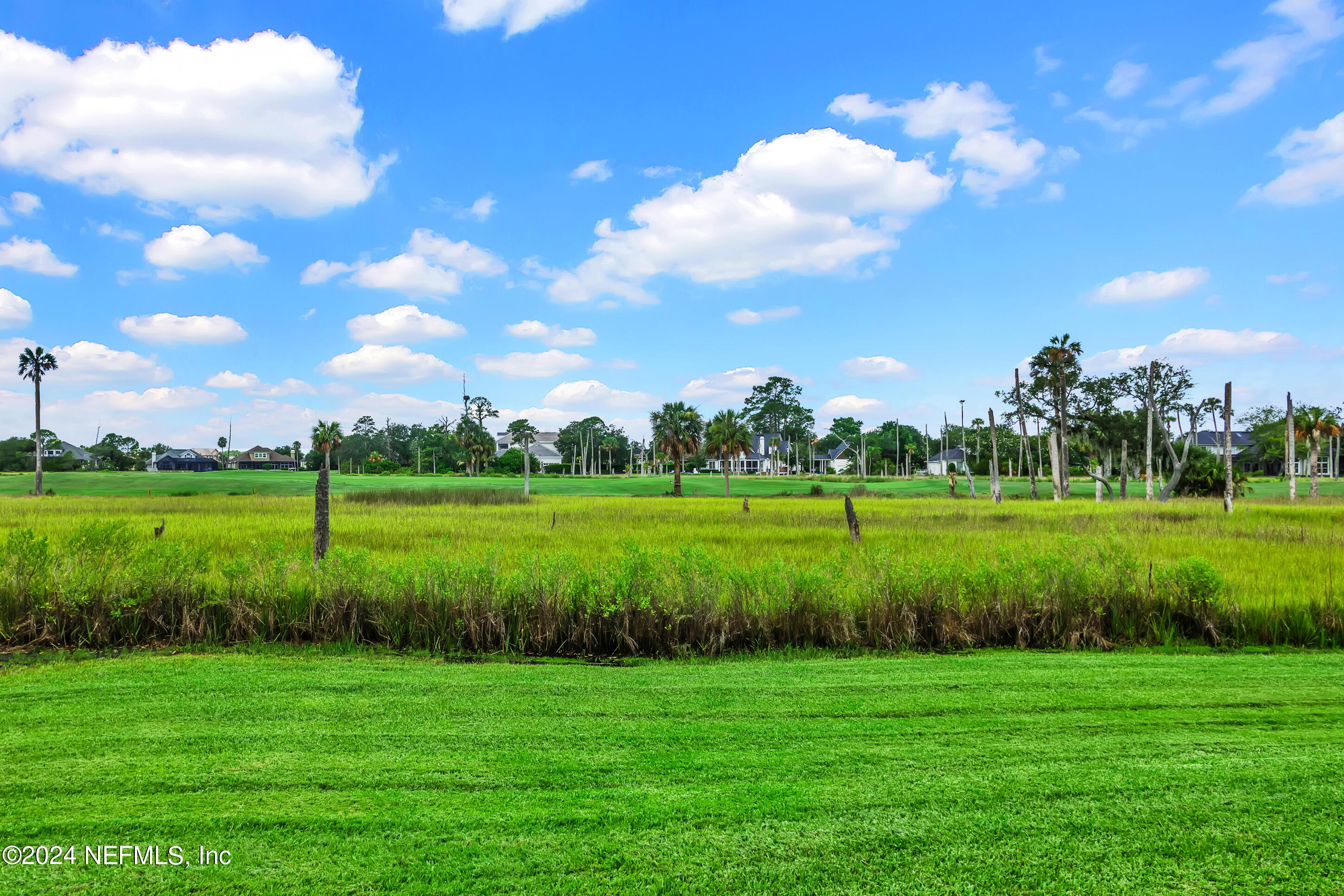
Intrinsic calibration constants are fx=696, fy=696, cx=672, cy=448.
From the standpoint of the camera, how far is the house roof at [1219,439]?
8862 centimetres

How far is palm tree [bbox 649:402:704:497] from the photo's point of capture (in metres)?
54.1

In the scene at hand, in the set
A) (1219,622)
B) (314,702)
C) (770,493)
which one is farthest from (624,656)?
(770,493)

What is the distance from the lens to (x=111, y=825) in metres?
3.06

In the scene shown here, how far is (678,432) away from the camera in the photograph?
54.5m

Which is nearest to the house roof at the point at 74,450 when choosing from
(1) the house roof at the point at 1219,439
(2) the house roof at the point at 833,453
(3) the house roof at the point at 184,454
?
(3) the house roof at the point at 184,454

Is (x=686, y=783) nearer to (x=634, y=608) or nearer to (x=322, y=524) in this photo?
(x=634, y=608)

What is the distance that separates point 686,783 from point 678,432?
168ft

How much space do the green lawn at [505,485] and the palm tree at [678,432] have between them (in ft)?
10.5

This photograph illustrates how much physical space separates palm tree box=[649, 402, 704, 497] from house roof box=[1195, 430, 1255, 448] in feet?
224

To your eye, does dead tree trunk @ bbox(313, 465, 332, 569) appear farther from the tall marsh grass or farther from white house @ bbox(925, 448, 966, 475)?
white house @ bbox(925, 448, 966, 475)

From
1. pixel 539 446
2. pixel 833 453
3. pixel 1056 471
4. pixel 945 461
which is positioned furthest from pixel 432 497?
pixel 833 453

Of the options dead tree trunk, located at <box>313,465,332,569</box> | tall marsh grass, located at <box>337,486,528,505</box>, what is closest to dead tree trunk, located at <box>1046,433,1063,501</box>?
tall marsh grass, located at <box>337,486,528,505</box>

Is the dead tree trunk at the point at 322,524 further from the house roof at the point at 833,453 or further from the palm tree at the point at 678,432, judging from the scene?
the house roof at the point at 833,453

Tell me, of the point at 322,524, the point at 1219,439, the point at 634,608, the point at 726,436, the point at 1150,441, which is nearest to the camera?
the point at 634,608
